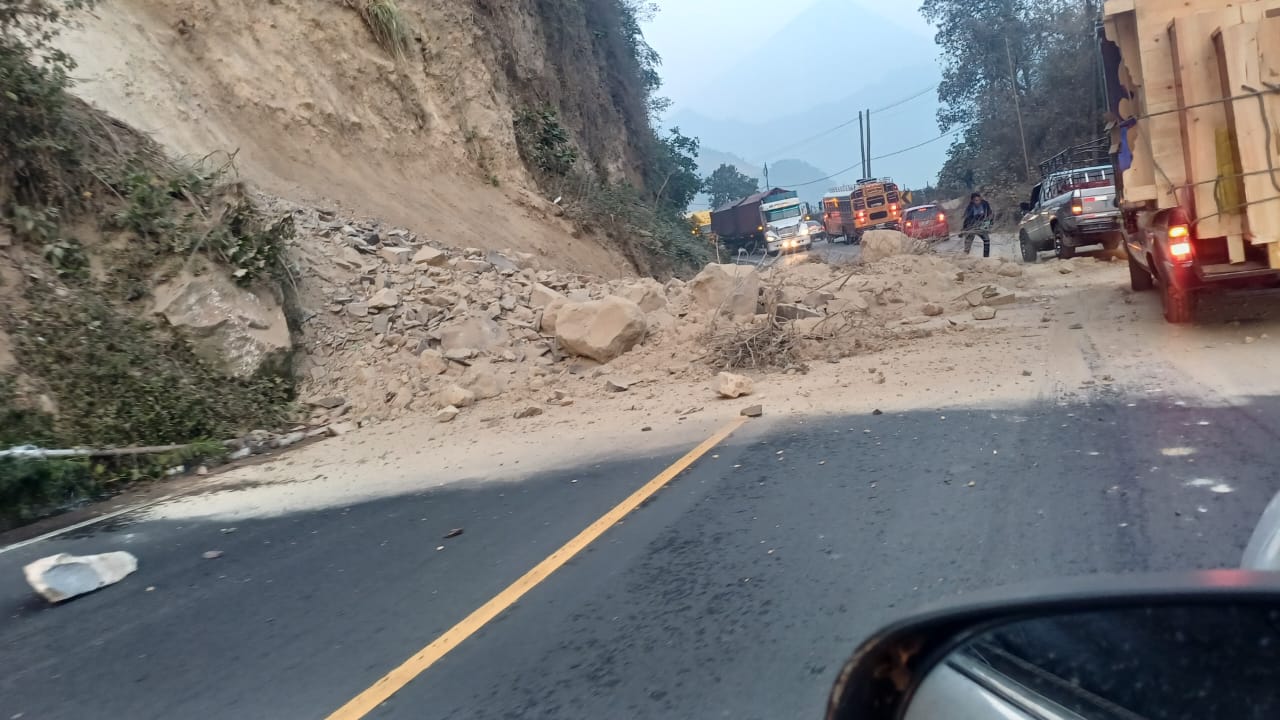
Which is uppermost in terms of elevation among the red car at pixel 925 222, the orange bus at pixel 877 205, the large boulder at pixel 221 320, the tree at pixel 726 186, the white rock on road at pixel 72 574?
the tree at pixel 726 186

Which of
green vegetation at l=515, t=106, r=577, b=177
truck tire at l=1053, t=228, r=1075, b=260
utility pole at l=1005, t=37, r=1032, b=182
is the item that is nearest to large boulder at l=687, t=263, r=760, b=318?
truck tire at l=1053, t=228, r=1075, b=260

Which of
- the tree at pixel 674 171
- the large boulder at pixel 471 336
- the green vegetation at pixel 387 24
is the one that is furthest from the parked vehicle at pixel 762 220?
the large boulder at pixel 471 336

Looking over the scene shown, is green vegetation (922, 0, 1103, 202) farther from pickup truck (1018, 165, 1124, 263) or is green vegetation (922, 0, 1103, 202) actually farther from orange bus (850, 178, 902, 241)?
pickup truck (1018, 165, 1124, 263)

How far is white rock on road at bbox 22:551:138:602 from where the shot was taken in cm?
532

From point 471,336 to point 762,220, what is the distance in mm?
43098

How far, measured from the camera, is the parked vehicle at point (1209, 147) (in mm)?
8492

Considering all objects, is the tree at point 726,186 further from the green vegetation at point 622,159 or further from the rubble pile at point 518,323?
the rubble pile at point 518,323

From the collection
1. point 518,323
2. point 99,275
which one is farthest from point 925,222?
point 99,275

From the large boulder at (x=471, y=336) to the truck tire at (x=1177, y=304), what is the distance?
7.73 metres

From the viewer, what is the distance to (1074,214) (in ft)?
62.3

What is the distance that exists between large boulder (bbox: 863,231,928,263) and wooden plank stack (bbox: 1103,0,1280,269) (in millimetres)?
11931

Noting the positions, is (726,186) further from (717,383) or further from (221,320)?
(717,383)

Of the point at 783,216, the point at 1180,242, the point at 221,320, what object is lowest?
the point at 1180,242

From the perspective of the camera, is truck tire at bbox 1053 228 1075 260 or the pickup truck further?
truck tire at bbox 1053 228 1075 260
